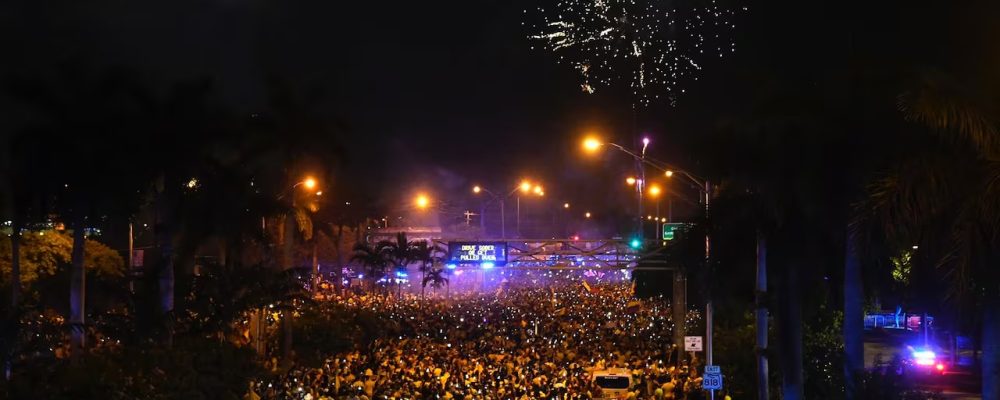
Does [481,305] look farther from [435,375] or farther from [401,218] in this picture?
[401,218]

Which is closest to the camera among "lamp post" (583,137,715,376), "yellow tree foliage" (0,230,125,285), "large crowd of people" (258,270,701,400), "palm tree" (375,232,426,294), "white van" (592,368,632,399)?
"lamp post" (583,137,715,376)

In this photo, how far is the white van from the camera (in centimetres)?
2425

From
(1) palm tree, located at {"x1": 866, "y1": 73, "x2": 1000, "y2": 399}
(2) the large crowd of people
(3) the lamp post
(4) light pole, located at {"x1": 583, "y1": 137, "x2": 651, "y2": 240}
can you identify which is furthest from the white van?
(1) palm tree, located at {"x1": 866, "y1": 73, "x2": 1000, "y2": 399}

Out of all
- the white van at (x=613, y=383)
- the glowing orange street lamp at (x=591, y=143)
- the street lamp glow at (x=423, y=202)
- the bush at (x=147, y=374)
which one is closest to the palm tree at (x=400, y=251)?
the street lamp glow at (x=423, y=202)

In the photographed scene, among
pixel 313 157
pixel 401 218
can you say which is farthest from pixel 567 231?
pixel 313 157

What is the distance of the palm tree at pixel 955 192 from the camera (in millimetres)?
11047

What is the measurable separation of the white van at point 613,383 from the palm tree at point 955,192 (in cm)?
1239

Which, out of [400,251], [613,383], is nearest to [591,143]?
[613,383]

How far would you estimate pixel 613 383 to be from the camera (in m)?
24.6

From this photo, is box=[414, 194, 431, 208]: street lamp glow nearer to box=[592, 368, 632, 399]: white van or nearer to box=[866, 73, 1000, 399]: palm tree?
box=[592, 368, 632, 399]: white van

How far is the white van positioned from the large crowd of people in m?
0.18

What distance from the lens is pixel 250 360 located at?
19391 mm

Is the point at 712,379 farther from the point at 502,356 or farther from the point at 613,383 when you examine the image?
the point at 502,356

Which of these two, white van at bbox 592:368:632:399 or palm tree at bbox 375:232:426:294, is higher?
palm tree at bbox 375:232:426:294
